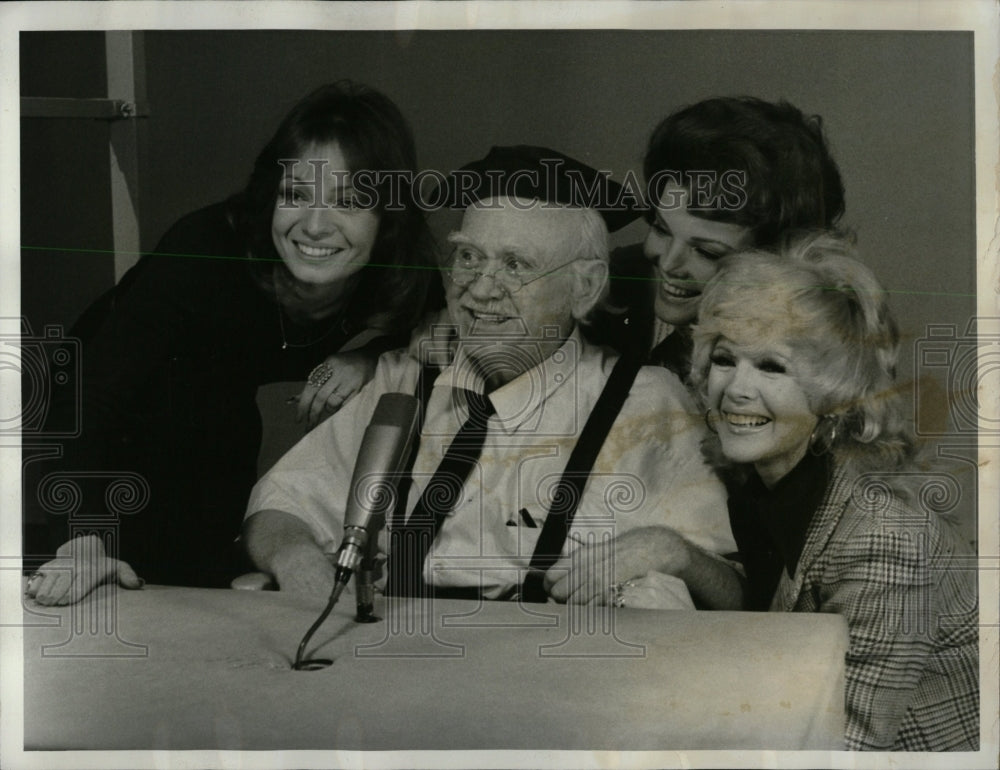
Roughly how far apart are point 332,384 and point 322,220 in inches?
15.6

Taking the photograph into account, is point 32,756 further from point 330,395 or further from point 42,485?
point 330,395

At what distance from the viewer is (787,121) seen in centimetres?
272

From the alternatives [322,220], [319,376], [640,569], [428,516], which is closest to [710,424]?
[640,569]

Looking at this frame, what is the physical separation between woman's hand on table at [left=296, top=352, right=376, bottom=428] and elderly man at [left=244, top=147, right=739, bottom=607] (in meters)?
0.05

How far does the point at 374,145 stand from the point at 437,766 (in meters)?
1.50

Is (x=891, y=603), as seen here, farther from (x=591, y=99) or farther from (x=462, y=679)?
A: (x=591, y=99)

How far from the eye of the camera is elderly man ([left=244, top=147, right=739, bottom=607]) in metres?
2.71

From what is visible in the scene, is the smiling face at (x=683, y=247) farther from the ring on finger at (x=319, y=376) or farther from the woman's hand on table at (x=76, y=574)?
the woman's hand on table at (x=76, y=574)

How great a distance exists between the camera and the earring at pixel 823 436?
2711 millimetres

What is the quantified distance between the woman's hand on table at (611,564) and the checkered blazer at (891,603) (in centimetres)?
29

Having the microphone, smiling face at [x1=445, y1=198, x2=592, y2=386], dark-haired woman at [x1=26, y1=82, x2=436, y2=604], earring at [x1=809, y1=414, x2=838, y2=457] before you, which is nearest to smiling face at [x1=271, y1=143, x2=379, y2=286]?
dark-haired woman at [x1=26, y1=82, x2=436, y2=604]

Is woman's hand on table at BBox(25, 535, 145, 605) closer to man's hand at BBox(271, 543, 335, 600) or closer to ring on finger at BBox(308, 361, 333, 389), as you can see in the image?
man's hand at BBox(271, 543, 335, 600)

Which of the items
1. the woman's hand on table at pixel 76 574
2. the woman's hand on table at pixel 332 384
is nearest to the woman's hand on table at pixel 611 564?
→ the woman's hand on table at pixel 332 384

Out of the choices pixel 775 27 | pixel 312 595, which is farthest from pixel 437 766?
pixel 775 27
